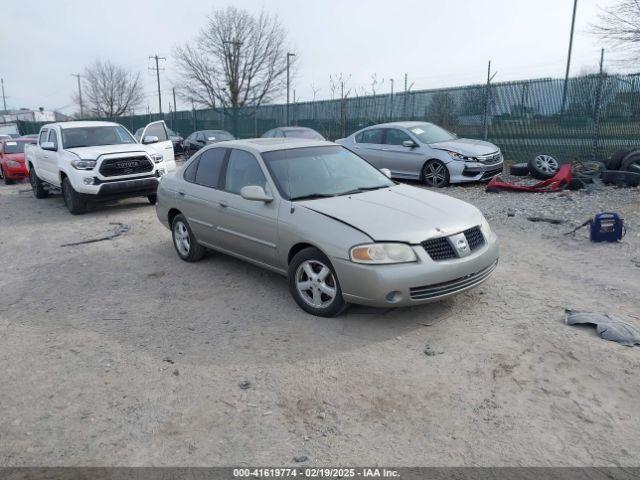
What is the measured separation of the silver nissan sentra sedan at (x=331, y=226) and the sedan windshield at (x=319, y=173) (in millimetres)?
12

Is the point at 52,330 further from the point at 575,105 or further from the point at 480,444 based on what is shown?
the point at 575,105

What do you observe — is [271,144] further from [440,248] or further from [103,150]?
[103,150]

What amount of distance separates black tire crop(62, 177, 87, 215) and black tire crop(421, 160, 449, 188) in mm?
7441

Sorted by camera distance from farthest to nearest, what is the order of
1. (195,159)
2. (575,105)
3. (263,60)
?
(263,60), (575,105), (195,159)

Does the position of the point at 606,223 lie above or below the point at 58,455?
above

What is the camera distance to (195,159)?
6688 millimetres

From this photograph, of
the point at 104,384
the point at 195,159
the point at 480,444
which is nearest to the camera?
the point at 480,444

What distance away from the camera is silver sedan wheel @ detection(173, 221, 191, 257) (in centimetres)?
682

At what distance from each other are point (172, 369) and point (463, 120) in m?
14.9

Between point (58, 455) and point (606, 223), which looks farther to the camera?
point (606, 223)

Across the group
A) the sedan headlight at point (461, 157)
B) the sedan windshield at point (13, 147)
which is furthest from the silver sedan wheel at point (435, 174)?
the sedan windshield at point (13, 147)

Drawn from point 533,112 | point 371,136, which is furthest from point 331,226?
point 533,112

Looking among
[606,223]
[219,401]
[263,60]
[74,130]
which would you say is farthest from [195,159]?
[263,60]

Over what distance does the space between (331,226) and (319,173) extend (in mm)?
1140
